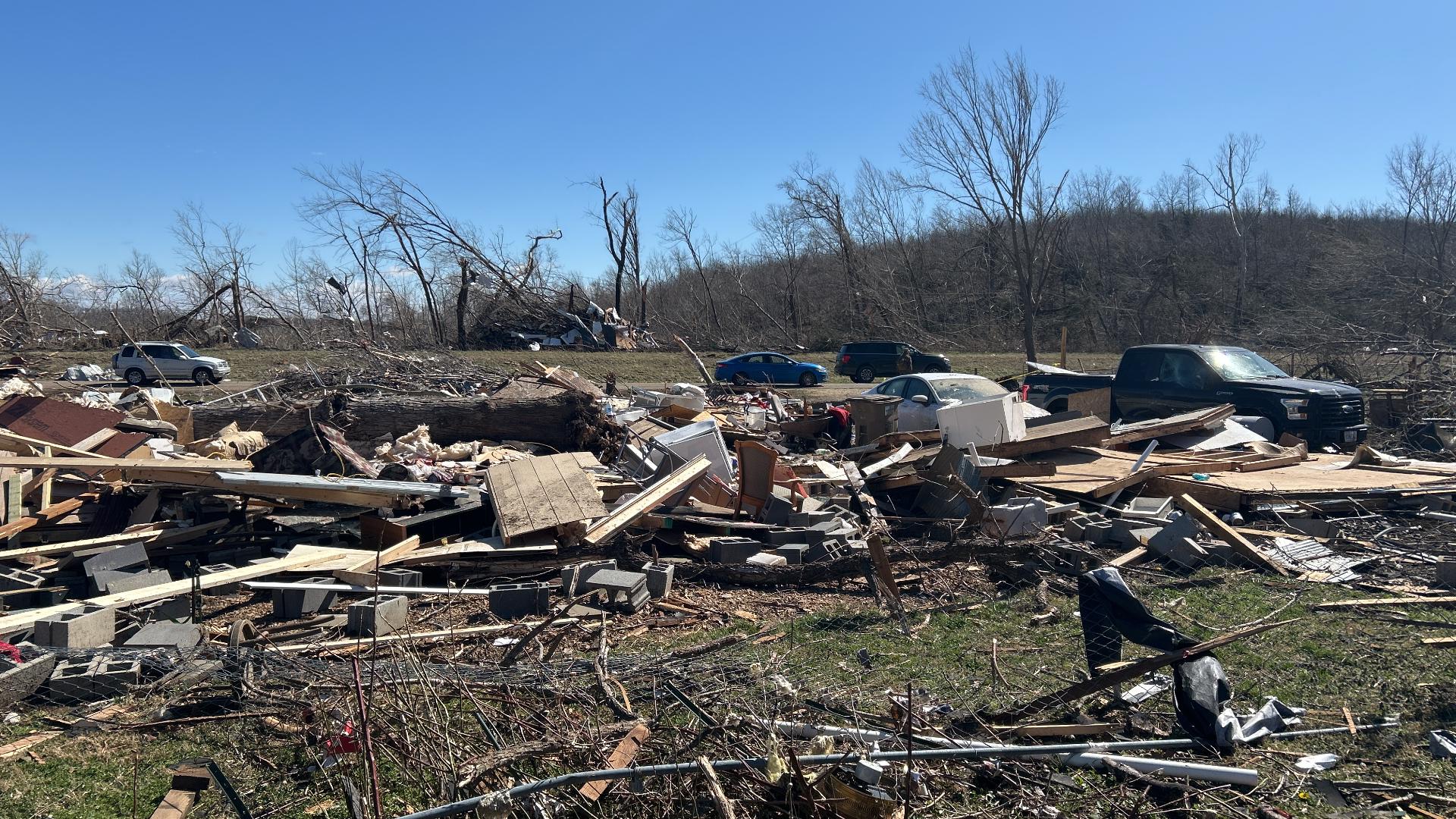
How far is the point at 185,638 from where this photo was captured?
5664 mm

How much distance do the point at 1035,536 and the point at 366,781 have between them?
565 cm

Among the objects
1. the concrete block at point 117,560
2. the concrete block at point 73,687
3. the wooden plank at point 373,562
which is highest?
the concrete block at point 117,560

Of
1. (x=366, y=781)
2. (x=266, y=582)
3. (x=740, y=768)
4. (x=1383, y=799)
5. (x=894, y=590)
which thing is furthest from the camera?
(x=266, y=582)

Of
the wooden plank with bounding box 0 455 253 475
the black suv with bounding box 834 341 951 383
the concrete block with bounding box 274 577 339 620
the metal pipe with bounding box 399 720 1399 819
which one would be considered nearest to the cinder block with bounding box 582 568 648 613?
the concrete block with bounding box 274 577 339 620

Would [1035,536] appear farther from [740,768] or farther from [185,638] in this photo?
[185,638]

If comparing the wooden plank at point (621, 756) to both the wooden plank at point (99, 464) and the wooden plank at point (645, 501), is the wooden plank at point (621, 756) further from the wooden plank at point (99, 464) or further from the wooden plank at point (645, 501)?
the wooden plank at point (99, 464)

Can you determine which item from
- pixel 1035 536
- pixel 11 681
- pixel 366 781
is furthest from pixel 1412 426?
pixel 11 681

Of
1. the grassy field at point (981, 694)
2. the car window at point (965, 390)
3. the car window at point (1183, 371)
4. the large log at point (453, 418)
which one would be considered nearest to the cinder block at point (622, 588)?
the grassy field at point (981, 694)

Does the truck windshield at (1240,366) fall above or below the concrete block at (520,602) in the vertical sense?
above

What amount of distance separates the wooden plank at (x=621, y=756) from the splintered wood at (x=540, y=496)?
417 centimetres

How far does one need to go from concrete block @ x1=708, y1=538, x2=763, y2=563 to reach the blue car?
2076 cm

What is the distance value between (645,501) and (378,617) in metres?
2.91

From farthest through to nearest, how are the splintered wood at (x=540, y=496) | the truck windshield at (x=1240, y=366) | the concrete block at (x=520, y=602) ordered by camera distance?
the truck windshield at (x=1240, y=366) < the splintered wood at (x=540, y=496) < the concrete block at (x=520, y=602)

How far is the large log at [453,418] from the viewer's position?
12.2m
